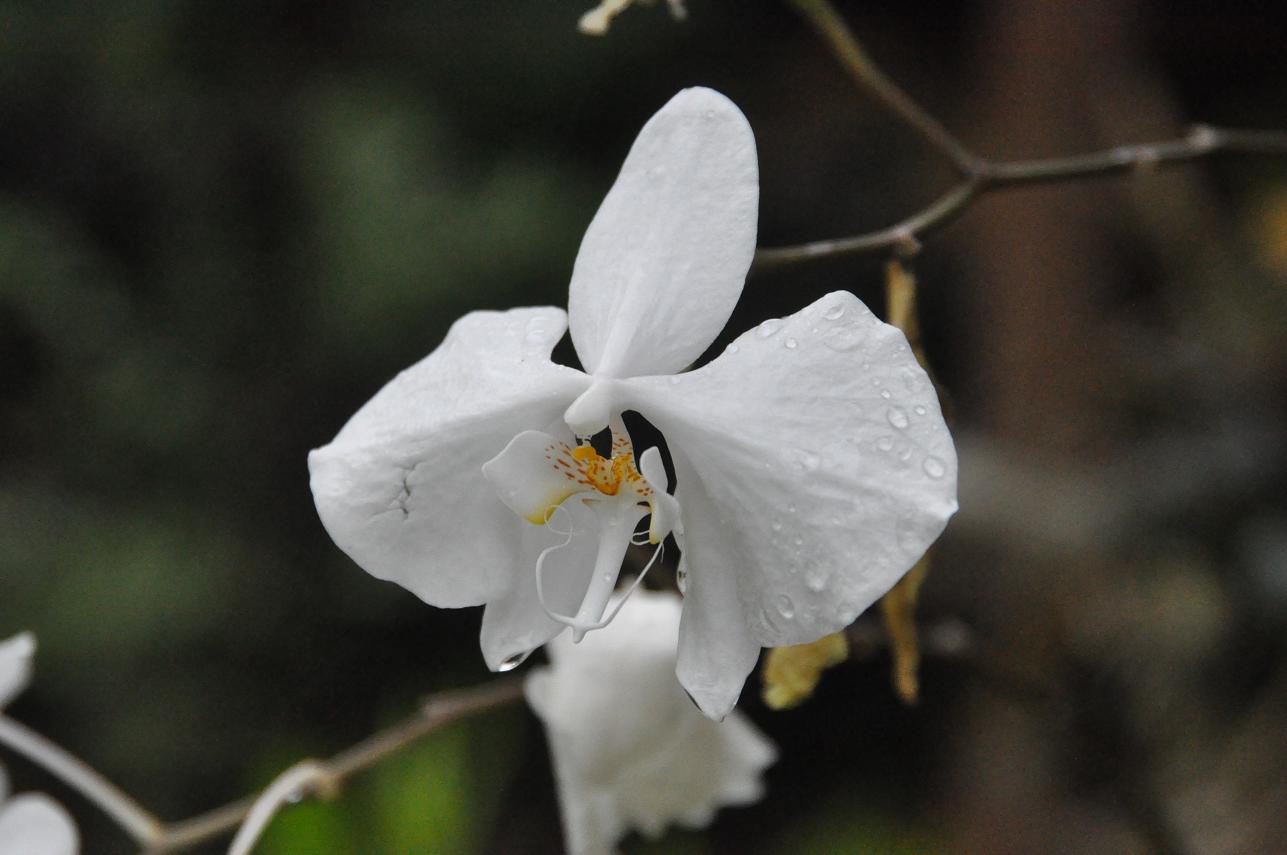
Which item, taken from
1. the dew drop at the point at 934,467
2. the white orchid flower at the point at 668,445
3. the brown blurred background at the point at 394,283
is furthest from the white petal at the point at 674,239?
the brown blurred background at the point at 394,283

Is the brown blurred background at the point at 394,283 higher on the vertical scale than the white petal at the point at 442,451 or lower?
lower

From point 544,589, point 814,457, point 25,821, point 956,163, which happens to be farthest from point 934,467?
point 25,821

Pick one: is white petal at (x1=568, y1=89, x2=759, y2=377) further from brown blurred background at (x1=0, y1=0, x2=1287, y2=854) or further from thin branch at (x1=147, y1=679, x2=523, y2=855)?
brown blurred background at (x1=0, y1=0, x2=1287, y2=854)

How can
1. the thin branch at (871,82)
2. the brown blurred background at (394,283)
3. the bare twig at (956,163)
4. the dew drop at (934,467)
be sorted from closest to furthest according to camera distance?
the dew drop at (934,467)
the bare twig at (956,163)
the thin branch at (871,82)
the brown blurred background at (394,283)

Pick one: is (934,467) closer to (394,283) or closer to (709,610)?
(709,610)

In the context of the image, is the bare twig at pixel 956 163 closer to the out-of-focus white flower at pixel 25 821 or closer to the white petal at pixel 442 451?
the white petal at pixel 442 451

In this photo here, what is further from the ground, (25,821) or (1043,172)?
(1043,172)

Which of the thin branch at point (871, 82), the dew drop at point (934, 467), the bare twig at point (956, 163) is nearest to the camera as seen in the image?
the dew drop at point (934, 467)
